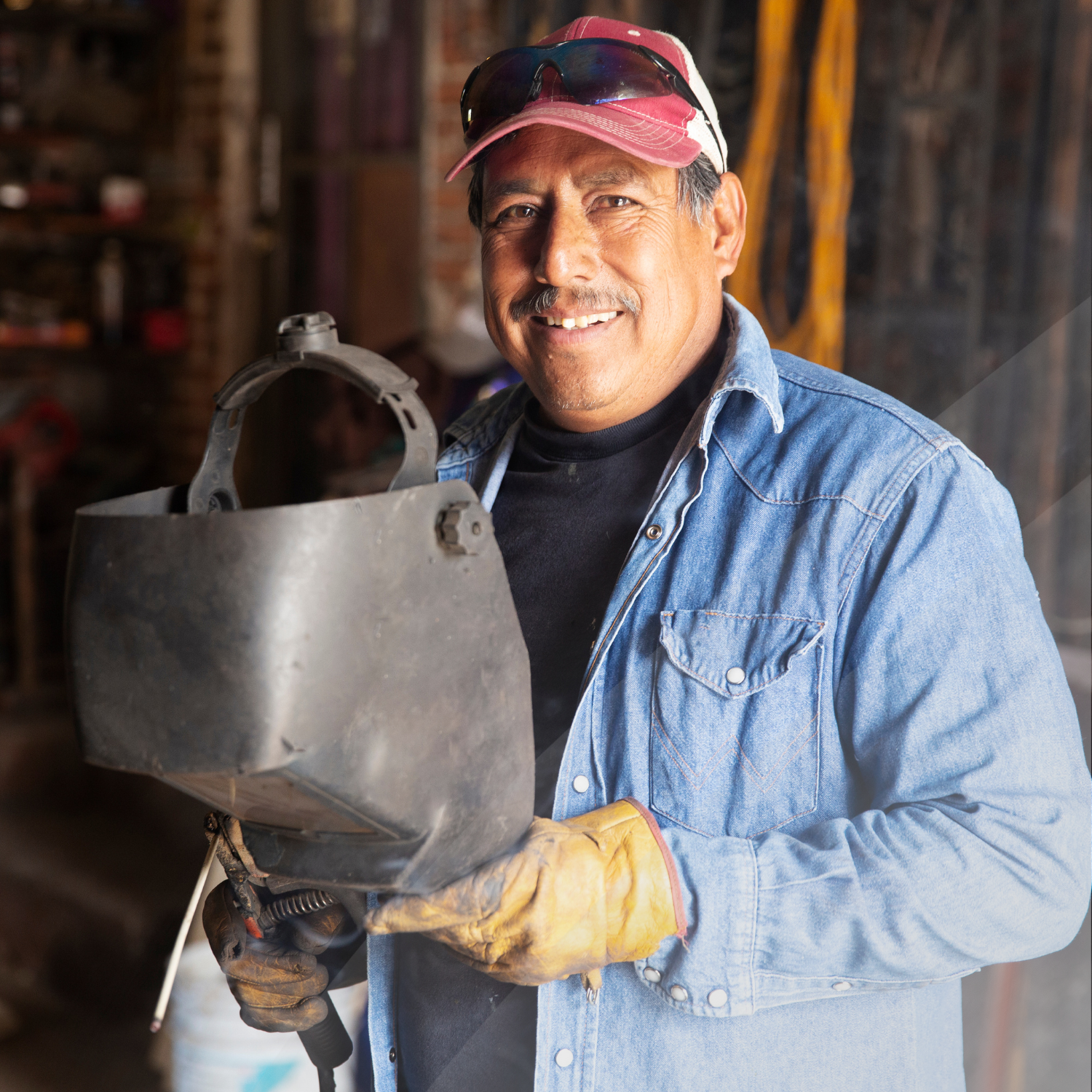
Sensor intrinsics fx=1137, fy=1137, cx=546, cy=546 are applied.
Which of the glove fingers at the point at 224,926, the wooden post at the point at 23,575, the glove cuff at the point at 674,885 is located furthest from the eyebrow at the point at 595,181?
the wooden post at the point at 23,575

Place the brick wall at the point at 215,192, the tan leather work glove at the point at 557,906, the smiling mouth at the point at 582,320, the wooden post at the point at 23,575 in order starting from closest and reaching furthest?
the tan leather work glove at the point at 557,906 < the smiling mouth at the point at 582,320 < the wooden post at the point at 23,575 < the brick wall at the point at 215,192

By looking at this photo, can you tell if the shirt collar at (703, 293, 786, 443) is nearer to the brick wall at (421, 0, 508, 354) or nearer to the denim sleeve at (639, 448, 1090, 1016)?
the denim sleeve at (639, 448, 1090, 1016)

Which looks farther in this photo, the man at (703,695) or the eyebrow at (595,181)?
the eyebrow at (595,181)

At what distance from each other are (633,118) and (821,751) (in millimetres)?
525

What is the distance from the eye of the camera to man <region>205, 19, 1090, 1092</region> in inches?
30.8

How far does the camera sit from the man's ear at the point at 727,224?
3.38 ft

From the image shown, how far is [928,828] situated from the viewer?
78cm

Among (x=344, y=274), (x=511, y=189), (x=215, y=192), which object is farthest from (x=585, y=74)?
(x=215, y=192)

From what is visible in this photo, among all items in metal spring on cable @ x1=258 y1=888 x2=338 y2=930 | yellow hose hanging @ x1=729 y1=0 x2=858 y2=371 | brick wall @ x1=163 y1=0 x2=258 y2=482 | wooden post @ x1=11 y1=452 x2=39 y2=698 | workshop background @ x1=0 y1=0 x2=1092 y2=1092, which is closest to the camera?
metal spring on cable @ x1=258 y1=888 x2=338 y2=930

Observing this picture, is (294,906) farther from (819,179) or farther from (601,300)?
(819,179)

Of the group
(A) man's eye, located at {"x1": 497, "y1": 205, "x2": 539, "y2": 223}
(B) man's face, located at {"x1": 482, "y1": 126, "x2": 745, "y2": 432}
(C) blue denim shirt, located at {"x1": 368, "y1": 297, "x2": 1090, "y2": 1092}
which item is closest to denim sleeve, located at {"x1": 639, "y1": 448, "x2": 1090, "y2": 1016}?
(C) blue denim shirt, located at {"x1": 368, "y1": 297, "x2": 1090, "y2": 1092}

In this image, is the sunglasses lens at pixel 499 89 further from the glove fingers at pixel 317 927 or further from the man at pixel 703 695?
the glove fingers at pixel 317 927

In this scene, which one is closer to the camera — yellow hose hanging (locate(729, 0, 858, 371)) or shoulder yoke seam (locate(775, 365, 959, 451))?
shoulder yoke seam (locate(775, 365, 959, 451))

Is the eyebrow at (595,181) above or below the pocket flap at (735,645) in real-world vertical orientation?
above
